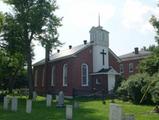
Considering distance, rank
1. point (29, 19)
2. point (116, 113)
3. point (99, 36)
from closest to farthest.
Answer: point (116, 113) → point (29, 19) → point (99, 36)

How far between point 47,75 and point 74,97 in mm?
11212

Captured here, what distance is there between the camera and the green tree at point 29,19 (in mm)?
38769

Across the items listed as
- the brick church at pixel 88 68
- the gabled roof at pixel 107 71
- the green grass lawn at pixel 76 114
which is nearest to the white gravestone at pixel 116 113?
the green grass lawn at pixel 76 114

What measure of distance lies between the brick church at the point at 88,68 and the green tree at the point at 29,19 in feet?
16.4

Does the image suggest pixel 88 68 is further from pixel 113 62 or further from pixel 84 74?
pixel 113 62

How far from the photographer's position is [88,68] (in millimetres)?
42750

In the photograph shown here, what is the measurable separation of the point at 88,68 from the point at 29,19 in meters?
10.0

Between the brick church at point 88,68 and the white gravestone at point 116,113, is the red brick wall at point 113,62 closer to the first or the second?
the brick church at point 88,68

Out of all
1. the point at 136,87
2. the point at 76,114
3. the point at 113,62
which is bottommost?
the point at 76,114

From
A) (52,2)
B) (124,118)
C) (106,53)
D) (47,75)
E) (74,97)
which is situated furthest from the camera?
(47,75)

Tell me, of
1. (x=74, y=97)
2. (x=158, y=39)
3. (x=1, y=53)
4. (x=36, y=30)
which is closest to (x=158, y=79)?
(x=158, y=39)

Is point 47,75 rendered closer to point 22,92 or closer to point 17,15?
point 22,92

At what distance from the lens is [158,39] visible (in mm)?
34719

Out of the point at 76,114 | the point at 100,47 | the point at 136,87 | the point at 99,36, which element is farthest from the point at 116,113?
the point at 99,36
